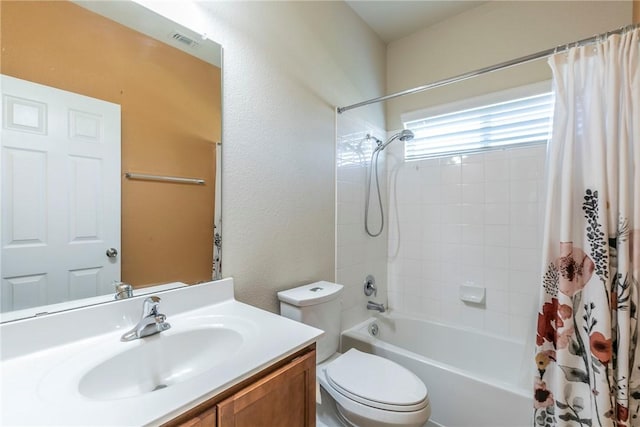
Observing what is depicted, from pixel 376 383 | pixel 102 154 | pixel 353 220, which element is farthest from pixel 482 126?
pixel 102 154

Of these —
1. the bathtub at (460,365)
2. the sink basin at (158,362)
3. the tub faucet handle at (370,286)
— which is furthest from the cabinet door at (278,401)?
the tub faucet handle at (370,286)

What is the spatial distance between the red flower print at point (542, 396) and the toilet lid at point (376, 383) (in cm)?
44

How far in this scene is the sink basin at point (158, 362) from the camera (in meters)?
0.76

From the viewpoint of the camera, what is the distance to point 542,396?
1169mm

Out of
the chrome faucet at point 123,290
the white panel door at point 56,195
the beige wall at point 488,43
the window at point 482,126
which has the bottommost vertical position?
the chrome faucet at point 123,290

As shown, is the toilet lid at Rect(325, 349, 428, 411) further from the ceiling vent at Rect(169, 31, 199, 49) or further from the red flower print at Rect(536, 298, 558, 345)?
the ceiling vent at Rect(169, 31, 199, 49)

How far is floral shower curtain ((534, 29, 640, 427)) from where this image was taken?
3.35 feet

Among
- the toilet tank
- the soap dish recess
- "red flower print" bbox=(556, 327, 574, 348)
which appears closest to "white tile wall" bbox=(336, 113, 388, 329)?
the toilet tank

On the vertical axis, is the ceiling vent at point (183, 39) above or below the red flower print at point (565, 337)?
above

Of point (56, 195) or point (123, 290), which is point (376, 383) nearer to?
point (123, 290)

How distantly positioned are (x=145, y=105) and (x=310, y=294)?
43.0 inches

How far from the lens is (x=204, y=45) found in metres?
1.20

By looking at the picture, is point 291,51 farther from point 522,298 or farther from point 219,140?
point 522,298

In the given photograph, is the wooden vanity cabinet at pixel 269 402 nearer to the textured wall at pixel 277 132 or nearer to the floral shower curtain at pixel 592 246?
the textured wall at pixel 277 132
